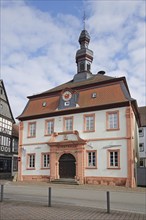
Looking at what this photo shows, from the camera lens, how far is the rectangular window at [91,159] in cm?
2661

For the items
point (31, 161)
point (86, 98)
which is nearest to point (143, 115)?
point (86, 98)

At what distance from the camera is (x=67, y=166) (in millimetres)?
28156

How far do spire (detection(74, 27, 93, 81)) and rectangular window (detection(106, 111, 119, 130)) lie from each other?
8530mm

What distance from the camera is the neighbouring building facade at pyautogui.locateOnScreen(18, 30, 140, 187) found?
25.4 metres

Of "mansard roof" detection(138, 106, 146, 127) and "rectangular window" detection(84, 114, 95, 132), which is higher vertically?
"mansard roof" detection(138, 106, 146, 127)

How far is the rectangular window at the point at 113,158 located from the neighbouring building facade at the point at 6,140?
18434 millimetres

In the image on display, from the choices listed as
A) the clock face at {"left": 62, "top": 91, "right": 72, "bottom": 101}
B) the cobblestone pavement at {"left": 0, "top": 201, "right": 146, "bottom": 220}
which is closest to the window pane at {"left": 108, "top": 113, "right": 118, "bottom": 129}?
the clock face at {"left": 62, "top": 91, "right": 72, "bottom": 101}

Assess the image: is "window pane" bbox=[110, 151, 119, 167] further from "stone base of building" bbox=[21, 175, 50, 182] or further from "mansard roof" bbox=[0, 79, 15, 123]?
"mansard roof" bbox=[0, 79, 15, 123]

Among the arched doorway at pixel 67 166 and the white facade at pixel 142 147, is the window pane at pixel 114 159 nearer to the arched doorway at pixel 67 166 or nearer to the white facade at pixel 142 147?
the arched doorway at pixel 67 166

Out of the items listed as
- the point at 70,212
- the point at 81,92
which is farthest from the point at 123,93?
the point at 70,212

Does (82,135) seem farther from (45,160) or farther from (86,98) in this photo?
(45,160)

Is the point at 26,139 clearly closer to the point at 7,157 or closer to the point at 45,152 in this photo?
the point at 45,152

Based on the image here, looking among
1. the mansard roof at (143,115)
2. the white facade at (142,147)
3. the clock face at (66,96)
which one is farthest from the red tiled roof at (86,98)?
the white facade at (142,147)

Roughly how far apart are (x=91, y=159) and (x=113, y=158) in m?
2.33
